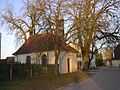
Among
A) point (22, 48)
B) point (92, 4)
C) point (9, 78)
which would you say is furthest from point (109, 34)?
point (9, 78)

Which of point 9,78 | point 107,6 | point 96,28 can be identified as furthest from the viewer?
point 107,6

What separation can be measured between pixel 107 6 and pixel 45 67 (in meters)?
16.2

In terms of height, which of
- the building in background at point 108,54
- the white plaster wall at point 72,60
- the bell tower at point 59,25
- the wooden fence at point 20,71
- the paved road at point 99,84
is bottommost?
the paved road at point 99,84

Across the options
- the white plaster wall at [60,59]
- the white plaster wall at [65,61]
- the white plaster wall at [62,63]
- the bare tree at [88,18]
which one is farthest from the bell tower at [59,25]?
the white plaster wall at [65,61]

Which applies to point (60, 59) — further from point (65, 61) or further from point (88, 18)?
point (88, 18)

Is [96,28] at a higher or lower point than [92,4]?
lower

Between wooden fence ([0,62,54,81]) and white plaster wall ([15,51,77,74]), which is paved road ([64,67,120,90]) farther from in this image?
white plaster wall ([15,51,77,74])

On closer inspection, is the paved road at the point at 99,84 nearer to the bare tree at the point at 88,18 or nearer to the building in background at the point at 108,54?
the bare tree at the point at 88,18

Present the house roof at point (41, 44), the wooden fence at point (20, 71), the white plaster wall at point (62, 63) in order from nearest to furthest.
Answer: the wooden fence at point (20, 71), the house roof at point (41, 44), the white plaster wall at point (62, 63)

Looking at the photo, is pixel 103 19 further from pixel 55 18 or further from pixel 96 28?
pixel 55 18

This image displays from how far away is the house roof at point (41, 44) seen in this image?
3976cm

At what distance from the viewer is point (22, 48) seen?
179ft

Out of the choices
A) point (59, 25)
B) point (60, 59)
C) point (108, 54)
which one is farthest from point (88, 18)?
point (108, 54)

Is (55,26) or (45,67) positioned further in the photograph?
(45,67)
